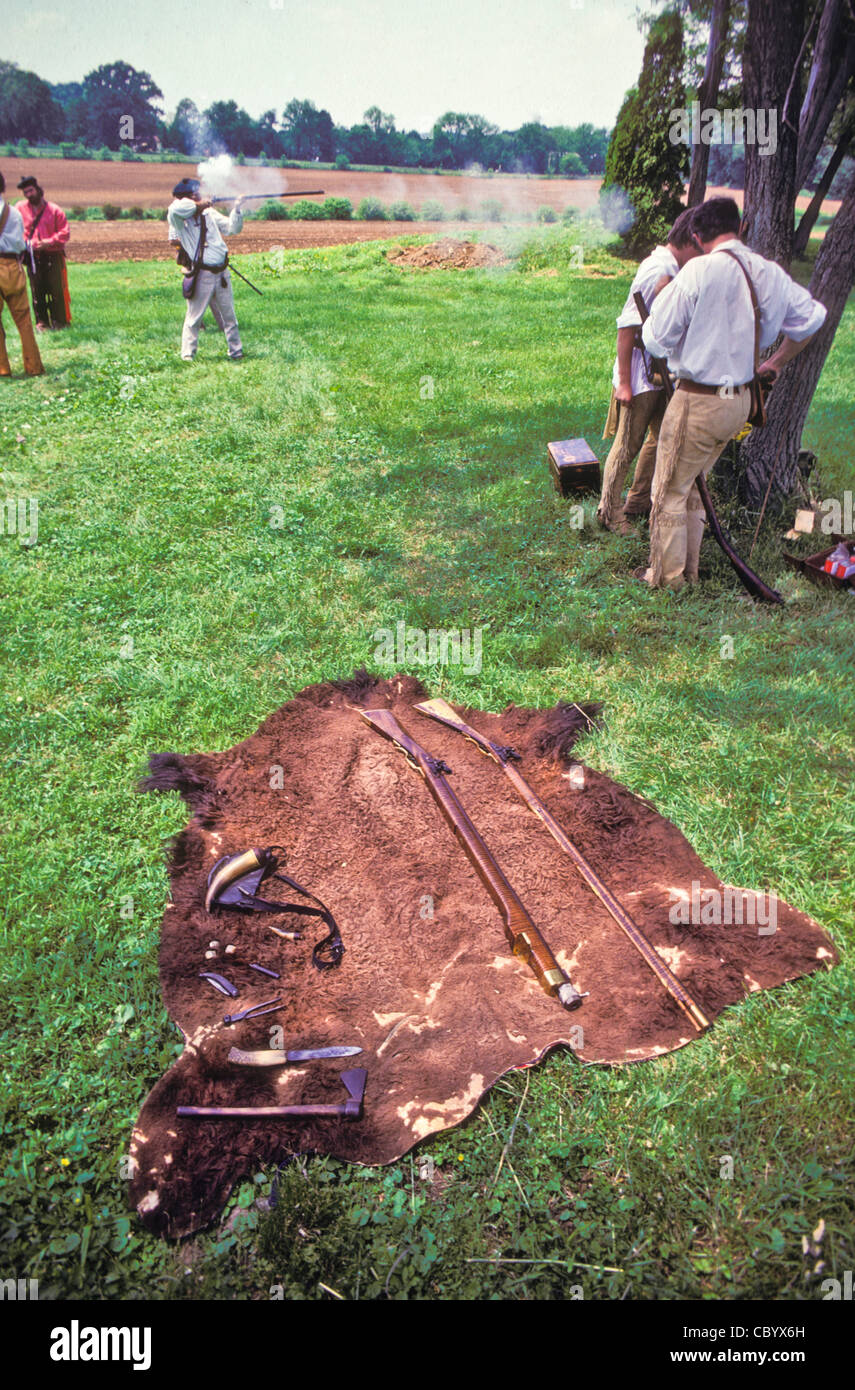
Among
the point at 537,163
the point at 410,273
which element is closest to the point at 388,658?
the point at 410,273

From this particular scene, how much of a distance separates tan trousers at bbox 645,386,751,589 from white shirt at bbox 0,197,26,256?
9806mm

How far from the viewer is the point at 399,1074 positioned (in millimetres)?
2848

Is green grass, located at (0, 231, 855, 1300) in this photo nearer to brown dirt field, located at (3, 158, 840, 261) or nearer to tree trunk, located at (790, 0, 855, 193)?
tree trunk, located at (790, 0, 855, 193)

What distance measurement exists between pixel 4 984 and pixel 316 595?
3.71 m

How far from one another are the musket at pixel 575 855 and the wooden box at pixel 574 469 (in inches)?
136

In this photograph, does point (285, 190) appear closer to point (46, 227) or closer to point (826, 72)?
point (46, 227)

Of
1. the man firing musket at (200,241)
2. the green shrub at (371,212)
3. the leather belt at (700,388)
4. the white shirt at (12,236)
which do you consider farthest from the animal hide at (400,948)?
the green shrub at (371,212)

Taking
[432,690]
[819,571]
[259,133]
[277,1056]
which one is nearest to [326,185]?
[259,133]

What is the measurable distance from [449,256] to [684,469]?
1802cm

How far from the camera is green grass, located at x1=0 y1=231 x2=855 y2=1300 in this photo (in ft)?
8.03

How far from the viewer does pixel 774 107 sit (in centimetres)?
561

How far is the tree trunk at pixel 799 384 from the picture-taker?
5.86 m

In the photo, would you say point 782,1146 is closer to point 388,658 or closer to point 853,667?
point 853,667
